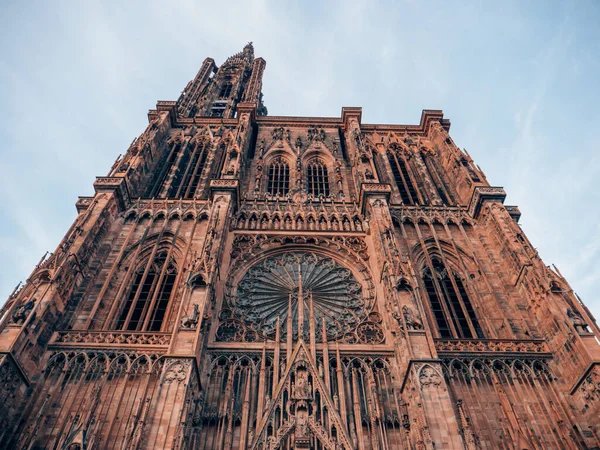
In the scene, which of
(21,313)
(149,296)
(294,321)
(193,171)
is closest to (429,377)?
(294,321)

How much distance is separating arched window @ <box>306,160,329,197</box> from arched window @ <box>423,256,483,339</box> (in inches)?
279

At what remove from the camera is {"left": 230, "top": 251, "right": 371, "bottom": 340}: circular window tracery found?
16531 mm

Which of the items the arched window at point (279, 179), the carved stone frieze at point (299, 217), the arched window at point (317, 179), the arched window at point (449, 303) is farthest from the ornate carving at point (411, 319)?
the arched window at point (279, 179)

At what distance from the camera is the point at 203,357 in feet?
47.2

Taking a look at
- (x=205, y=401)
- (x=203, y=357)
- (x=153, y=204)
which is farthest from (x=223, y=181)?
(x=205, y=401)

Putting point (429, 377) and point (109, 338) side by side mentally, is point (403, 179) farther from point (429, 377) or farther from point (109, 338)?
point (109, 338)

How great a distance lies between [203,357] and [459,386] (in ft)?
26.5

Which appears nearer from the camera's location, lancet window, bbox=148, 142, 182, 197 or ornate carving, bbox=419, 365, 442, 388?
ornate carving, bbox=419, 365, 442, 388

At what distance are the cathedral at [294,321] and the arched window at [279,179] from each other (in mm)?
127

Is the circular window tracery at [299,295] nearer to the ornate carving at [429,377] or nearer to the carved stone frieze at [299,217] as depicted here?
the carved stone frieze at [299,217]

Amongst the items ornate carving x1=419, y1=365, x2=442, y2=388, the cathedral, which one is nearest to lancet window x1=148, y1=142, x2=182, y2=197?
the cathedral

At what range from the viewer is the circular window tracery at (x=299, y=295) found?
16531mm

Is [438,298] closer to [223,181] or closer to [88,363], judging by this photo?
[223,181]

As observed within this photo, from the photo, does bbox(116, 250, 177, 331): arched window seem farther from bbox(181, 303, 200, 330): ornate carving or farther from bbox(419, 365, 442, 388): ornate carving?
bbox(419, 365, 442, 388): ornate carving
